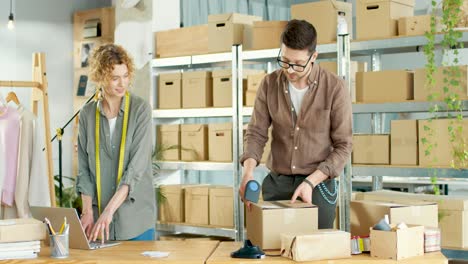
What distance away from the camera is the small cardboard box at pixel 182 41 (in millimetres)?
6445

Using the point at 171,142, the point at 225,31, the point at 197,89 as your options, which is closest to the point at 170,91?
the point at 197,89

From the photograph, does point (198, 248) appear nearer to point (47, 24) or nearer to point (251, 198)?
point (251, 198)

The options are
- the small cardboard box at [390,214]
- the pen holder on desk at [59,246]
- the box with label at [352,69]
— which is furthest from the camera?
the box with label at [352,69]

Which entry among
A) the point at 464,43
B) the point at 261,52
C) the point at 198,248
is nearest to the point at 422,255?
the point at 198,248

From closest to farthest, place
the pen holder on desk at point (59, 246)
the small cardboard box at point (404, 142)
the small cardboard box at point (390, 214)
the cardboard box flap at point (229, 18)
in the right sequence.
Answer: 1. the pen holder on desk at point (59, 246)
2. the small cardboard box at point (390, 214)
3. the small cardboard box at point (404, 142)
4. the cardboard box flap at point (229, 18)

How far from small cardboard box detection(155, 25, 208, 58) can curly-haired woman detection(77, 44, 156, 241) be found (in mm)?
2692

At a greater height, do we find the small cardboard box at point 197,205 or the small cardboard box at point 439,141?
the small cardboard box at point 439,141

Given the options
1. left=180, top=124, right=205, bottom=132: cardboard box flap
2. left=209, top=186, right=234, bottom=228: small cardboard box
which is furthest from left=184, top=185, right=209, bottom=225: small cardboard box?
left=180, top=124, right=205, bottom=132: cardboard box flap

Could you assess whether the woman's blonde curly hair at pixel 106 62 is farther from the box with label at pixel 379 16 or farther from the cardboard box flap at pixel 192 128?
the cardboard box flap at pixel 192 128

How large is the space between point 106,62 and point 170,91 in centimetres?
292

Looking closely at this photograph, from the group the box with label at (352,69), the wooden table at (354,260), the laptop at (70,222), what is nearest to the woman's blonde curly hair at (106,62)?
the laptop at (70,222)

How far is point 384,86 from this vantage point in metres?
5.42

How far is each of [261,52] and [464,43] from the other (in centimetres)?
152

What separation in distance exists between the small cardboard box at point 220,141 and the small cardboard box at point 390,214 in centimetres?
283
